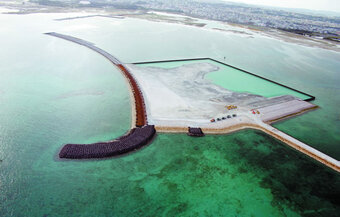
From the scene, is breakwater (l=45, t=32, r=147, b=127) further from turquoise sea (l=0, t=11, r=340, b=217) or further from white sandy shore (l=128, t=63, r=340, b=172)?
turquoise sea (l=0, t=11, r=340, b=217)

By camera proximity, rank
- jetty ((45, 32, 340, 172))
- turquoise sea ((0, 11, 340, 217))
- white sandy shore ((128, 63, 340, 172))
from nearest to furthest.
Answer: turquoise sea ((0, 11, 340, 217)), jetty ((45, 32, 340, 172)), white sandy shore ((128, 63, 340, 172))

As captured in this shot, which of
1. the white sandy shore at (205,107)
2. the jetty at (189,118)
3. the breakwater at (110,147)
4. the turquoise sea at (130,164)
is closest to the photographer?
the turquoise sea at (130,164)

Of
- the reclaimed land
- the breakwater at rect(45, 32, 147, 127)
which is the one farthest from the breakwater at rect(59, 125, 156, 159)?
the breakwater at rect(45, 32, 147, 127)

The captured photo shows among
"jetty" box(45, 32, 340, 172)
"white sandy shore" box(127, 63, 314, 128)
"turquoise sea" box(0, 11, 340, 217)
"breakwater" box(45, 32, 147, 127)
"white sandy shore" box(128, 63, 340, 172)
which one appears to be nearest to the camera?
"turquoise sea" box(0, 11, 340, 217)

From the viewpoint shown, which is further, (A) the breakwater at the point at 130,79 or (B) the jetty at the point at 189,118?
(A) the breakwater at the point at 130,79

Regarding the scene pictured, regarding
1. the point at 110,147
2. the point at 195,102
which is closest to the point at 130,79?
the point at 195,102

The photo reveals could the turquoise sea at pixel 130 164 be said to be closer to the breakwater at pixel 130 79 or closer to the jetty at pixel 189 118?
the jetty at pixel 189 118

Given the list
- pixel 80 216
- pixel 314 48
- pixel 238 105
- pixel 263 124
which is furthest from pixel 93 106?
pixel 314 48

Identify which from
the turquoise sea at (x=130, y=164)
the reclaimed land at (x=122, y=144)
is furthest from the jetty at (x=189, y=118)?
the turquoise sea at (x=130, y=164)

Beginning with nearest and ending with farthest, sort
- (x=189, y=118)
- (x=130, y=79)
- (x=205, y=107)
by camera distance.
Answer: (x=189, y=118), (x=205, y=107), (x=130, y=79)

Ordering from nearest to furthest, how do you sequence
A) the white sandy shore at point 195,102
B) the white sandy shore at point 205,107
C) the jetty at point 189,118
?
the jetty at point 189,118, the white sandy shore at point 205,107, the white sandy shore at point 195,102

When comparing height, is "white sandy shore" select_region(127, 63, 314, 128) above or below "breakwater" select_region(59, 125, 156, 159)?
above

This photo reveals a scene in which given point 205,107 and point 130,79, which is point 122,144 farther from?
point 130,79
